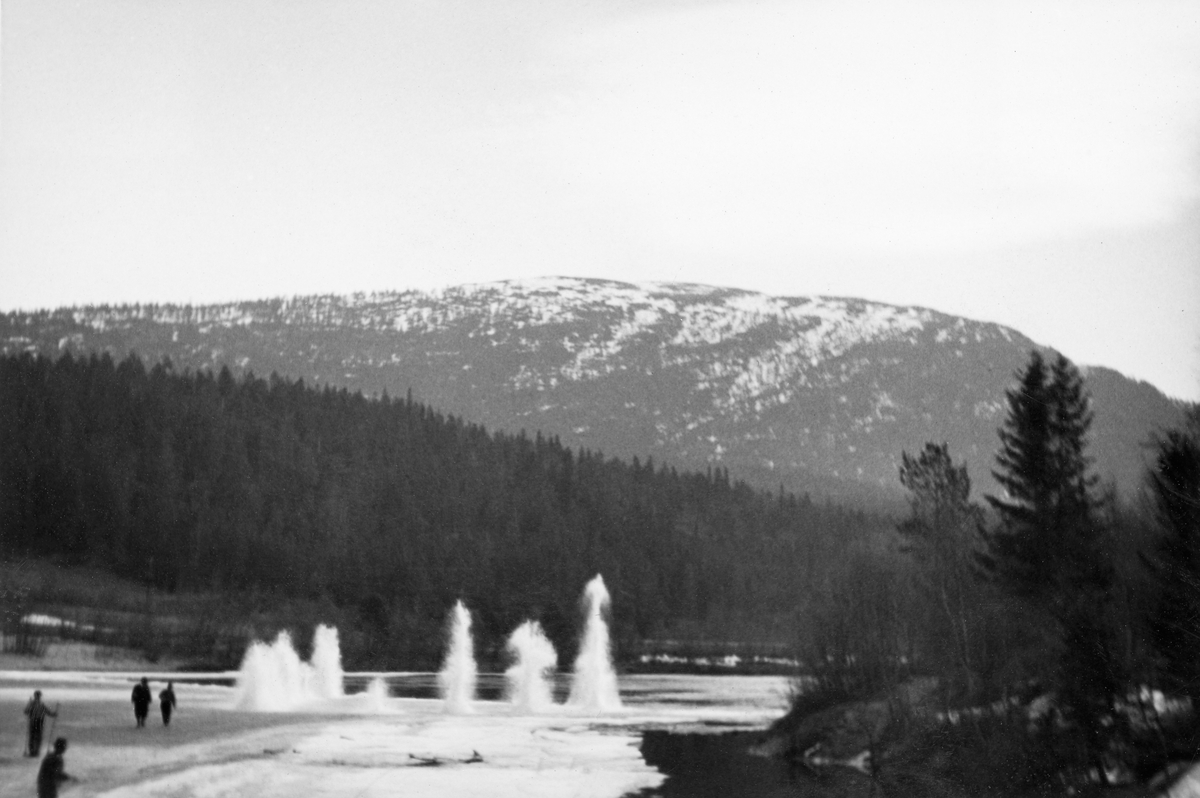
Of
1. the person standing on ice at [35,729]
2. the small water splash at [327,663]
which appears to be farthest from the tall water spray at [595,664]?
the person standing on ice at [35,729]

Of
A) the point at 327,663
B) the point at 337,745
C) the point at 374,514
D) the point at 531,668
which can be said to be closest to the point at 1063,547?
the point at 337,745

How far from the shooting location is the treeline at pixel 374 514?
92875mm

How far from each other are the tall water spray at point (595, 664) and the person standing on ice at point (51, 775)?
1397 inches

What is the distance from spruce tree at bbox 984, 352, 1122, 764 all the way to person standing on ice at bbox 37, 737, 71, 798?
2429 cm

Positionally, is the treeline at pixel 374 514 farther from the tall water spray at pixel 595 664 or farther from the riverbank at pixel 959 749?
the riverbank at pixel 959 749

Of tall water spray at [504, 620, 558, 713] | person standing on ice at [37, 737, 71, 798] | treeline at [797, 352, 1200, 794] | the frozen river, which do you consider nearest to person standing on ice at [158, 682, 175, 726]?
the frozen river

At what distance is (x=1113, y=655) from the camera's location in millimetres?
36625

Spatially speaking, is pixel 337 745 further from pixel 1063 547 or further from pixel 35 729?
pixel 1063 547

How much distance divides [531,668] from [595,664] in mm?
5261

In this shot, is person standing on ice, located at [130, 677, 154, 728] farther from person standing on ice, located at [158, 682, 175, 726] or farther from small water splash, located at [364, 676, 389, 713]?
small water splash, located at [364, 676, 389, 713]

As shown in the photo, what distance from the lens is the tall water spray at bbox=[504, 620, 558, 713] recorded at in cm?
6900

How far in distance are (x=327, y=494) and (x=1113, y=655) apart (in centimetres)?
8651

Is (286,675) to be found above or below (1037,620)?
below

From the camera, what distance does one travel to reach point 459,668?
76.0m
